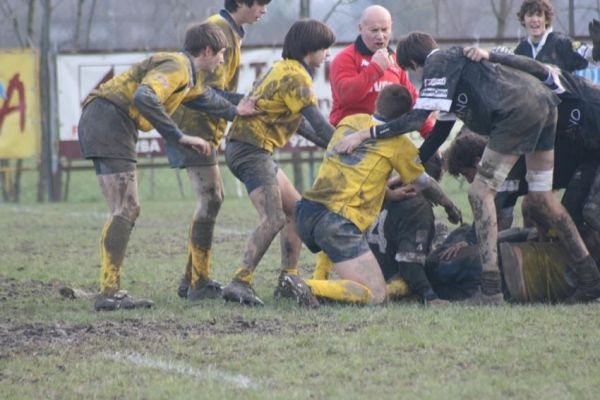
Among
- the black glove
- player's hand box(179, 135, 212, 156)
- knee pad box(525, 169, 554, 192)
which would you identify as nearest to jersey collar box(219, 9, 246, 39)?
player's hand box(179, 135, 212, 156)

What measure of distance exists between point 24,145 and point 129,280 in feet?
29.2

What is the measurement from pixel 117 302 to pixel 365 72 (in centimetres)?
221

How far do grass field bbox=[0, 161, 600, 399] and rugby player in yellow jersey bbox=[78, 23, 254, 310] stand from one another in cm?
36

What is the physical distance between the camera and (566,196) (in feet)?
25.3

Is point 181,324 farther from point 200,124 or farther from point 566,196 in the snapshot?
point 566,196


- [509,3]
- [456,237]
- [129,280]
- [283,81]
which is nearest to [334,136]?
[283,81]

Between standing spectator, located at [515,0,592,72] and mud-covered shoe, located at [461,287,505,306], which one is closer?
mud-covered shoe, located at [461,287,505,306]

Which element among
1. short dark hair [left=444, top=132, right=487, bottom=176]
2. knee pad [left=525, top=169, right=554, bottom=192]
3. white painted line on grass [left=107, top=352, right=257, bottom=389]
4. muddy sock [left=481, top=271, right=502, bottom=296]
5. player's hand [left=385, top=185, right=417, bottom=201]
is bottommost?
white painted line on grass [left=107, top=352, right=257, bottom=389]

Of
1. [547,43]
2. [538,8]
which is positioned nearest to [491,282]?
[547,43]

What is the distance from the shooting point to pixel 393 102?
7.33m

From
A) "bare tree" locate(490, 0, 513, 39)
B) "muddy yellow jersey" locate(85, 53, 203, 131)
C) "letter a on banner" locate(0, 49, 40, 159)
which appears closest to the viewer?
"muddy yellow jersey" locate(85, 53, 203, 131)

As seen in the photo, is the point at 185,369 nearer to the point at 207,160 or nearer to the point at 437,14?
the point at 207,160

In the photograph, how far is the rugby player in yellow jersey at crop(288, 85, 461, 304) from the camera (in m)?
7.20

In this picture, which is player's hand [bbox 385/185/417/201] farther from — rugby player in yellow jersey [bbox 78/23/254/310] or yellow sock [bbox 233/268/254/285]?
rugby player in yellow jersey [bbox 78/23/254/310]
